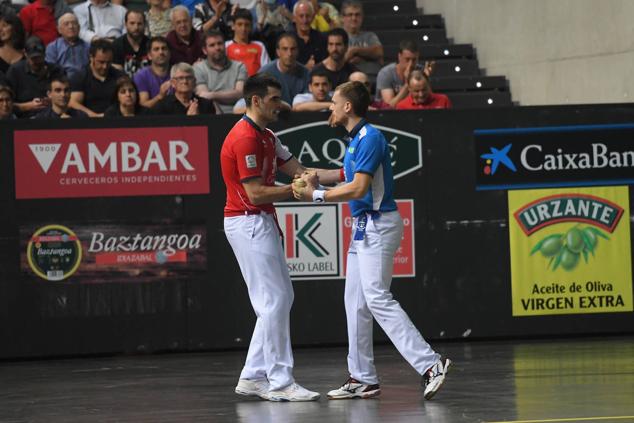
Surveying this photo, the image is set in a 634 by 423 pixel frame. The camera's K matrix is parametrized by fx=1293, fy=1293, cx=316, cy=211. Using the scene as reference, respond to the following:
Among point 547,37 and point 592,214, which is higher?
point 547,37

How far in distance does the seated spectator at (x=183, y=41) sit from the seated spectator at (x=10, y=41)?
1741mm

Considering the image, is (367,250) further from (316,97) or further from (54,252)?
(316,97)

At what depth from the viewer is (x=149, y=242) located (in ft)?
42.1

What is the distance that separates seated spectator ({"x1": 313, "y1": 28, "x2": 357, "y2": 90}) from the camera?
14875 mm

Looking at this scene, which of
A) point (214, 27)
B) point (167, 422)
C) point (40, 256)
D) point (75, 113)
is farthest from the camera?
point (214, 27)

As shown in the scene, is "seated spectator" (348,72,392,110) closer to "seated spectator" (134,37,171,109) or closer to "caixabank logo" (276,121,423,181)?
"caixabank logo" (276,121,423,181)

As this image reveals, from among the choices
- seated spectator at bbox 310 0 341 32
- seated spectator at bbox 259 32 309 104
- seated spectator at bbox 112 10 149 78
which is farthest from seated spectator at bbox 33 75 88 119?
seated spectator at bbox 310 0 341 32

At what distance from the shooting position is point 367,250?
9227 mm

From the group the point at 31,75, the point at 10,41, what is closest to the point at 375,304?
the point at 31,75

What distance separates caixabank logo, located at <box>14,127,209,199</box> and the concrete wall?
520 cm

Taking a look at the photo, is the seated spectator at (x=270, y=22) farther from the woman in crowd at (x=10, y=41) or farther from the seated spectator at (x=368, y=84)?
the woman in crowd at (x=10, y=41)

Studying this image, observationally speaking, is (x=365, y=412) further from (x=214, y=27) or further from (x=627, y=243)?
(x=214, y=27)

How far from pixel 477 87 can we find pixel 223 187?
5.64 meters

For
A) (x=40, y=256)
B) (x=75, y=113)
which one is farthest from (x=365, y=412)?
(x=75, y=113)
